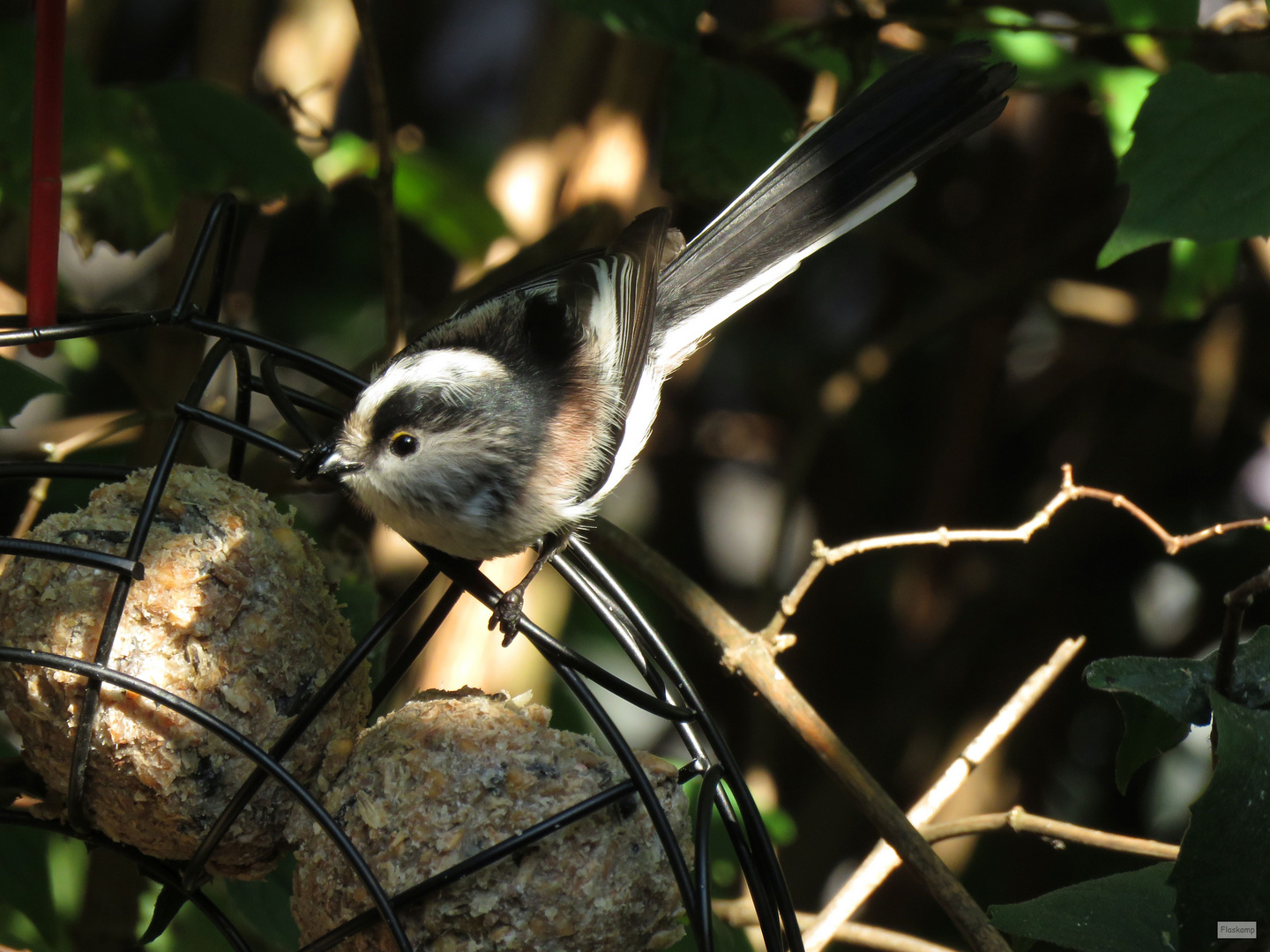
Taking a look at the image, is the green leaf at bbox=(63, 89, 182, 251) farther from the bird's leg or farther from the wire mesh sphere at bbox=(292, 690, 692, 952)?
the wire mesh sphere at bbox=(292, 690, 692, 952)

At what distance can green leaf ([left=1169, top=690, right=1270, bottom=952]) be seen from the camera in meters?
0.81

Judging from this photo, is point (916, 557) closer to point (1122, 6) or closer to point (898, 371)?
point (898, 371)

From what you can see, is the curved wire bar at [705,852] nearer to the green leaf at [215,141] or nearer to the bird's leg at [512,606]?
the bird's leg at [512,606]

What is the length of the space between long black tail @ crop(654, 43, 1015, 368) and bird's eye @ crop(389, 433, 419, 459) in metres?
0.55

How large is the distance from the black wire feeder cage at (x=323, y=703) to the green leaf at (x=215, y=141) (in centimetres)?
50

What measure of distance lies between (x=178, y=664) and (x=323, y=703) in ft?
0.38

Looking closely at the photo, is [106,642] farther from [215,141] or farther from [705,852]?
[215,141]

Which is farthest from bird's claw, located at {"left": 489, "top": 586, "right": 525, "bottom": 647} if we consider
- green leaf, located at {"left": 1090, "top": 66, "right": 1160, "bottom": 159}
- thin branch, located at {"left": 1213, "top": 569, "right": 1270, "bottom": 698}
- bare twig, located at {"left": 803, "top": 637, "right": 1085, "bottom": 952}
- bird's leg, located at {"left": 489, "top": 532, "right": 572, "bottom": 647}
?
green leaf, located at {"left": 1090, "top": 66, "right": 1160, "bottom": 159}

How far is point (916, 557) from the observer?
2.58 meters

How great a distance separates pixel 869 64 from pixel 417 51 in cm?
203

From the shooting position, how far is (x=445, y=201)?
2053mm

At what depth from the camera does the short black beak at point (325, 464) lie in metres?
1.07

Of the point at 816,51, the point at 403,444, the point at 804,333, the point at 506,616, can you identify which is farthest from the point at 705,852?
the point at 804,333

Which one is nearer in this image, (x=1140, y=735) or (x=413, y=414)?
(x=1140, y=735)
